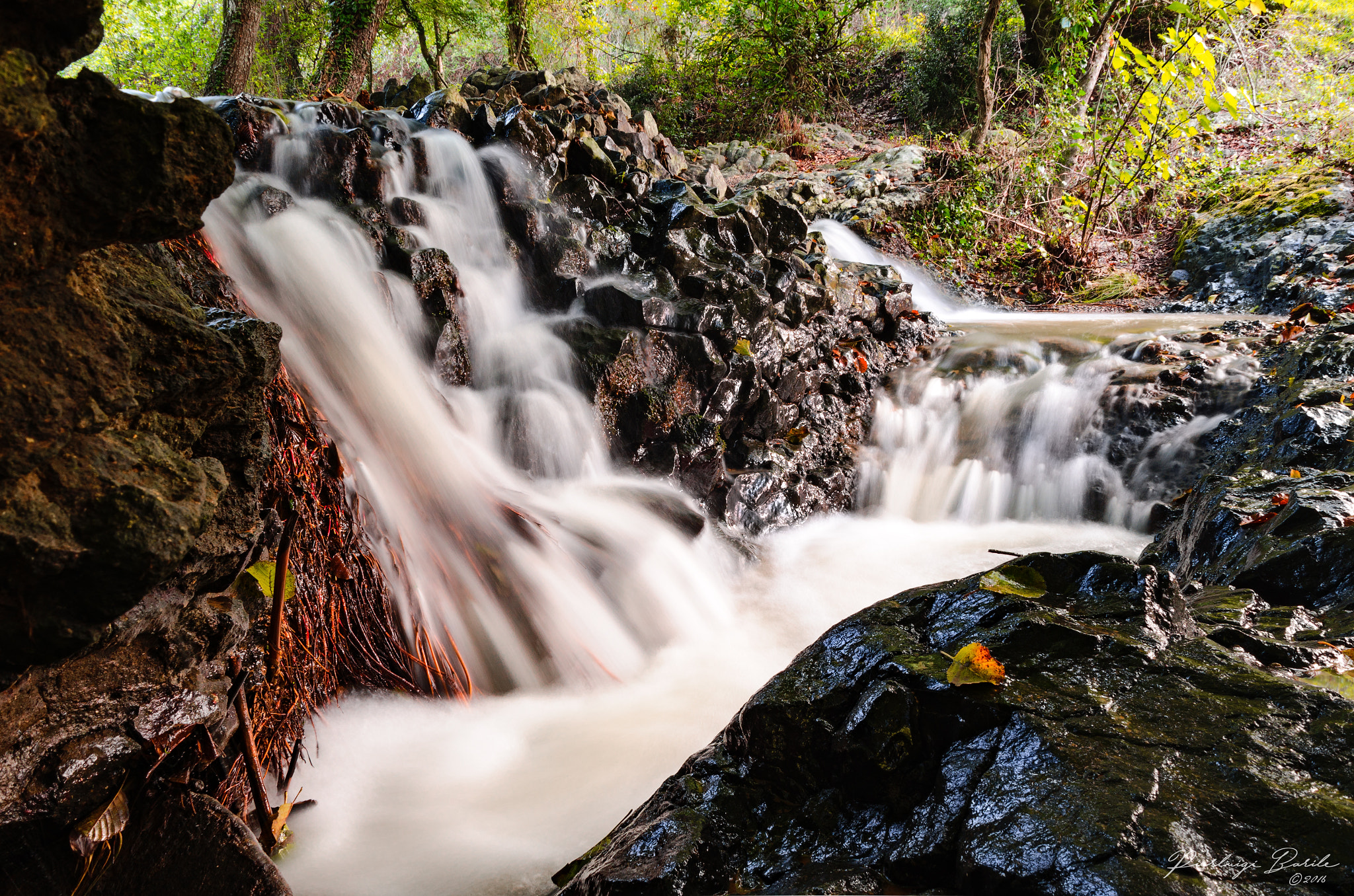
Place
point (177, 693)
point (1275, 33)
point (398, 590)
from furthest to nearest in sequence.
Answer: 1. point (1275, 33)
2. point (398, 590)
3. point (177, 693)

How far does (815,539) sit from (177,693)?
13.3 feet

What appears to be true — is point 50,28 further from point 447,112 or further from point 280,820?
point 447,112

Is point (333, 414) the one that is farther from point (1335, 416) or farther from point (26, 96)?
point (1335, 416)

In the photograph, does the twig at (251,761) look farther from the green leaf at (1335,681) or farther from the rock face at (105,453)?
the green leaf at (1335,681)

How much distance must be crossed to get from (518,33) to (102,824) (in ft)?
42.7

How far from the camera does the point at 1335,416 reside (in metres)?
3.74

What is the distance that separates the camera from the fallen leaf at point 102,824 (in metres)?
1.60

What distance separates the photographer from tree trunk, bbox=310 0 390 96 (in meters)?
11.2


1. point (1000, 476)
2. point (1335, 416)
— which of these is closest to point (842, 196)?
point (1000, 476)

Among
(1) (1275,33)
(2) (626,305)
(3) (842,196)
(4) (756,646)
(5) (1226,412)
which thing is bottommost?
(4) (756,646)

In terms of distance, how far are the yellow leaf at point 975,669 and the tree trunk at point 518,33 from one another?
1266cm

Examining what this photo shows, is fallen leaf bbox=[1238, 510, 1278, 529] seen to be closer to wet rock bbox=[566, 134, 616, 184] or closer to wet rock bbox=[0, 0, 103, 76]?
wet rock bbox=[0, 0, 103, 76]

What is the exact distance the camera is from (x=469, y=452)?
167 inches

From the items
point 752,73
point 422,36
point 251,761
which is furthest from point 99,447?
point 422,36
